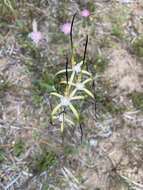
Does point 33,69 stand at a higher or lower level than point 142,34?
lower

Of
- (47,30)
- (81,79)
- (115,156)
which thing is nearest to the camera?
(115,156)

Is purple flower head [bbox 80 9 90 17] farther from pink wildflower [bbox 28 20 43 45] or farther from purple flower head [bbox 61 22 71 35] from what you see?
pink wildflower [bbox 28 20 43 45]

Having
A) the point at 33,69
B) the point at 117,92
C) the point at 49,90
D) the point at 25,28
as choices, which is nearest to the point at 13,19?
the point at 25,28

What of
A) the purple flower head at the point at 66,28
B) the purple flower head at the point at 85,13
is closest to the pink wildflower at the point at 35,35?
the purple flower head at the point at 66,28

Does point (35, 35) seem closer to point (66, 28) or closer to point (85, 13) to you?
point (66, 28)

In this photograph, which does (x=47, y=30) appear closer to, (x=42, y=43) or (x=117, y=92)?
(x=42, y=43)

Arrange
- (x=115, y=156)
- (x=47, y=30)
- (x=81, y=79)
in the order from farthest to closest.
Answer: (x=47, y=30) < (x=81, y=79) < (x=115, y=156)

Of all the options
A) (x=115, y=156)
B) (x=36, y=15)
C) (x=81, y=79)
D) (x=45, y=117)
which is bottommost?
(x=115, y=156)

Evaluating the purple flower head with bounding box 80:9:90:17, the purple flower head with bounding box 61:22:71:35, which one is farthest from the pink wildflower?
the purple flower head with bounding box 80:9:90:17

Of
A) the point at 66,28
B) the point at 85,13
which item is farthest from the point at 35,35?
the point at 85,13

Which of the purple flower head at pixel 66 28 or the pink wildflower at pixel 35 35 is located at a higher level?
the purple flower head at pixel 66 28

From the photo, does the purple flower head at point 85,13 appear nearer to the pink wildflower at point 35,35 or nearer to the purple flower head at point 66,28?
the purple flower head at point 66,28
